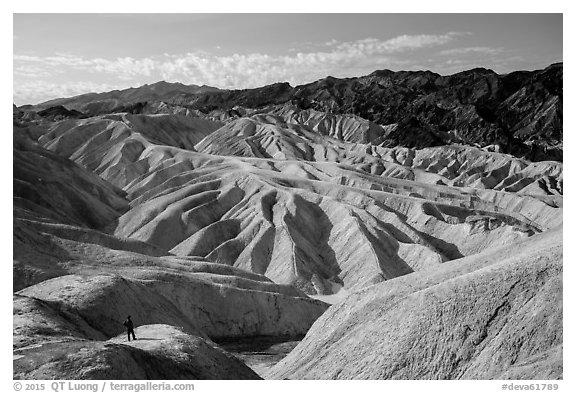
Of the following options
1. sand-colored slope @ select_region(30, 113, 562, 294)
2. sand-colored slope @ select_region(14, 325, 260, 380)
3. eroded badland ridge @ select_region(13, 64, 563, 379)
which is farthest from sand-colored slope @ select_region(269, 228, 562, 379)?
sand-colored slope @ select_region(30, 113, 562, 294)

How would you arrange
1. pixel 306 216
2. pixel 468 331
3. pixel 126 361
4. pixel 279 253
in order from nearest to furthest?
pixel 126 361 → pixel 468 331 → pixel 279 253 → pixel 306 216

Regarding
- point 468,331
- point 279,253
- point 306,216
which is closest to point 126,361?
point 468,331

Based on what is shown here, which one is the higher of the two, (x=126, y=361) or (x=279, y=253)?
(x=126, y=361)

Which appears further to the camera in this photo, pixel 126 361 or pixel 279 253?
pixel 279 253

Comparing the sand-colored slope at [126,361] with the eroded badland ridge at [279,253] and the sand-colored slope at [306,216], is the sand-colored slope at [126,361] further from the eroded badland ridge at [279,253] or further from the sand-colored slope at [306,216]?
the sand-colored slope at [306,216]

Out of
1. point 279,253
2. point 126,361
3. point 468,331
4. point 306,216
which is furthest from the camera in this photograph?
point 306,216

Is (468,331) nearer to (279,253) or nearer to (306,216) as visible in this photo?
(279,253)
